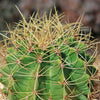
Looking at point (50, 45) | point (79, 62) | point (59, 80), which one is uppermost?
point (50, 45)

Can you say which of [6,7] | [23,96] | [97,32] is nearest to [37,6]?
[6,7]

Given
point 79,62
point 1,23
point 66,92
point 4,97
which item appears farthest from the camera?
point 1,23

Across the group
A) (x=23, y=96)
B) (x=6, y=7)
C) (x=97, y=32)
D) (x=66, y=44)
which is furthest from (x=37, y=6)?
(x=23, y=96)

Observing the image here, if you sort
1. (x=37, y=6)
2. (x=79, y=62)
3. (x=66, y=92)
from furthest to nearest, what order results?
1. (x=37, y=6)
2. (x=79, y=62)
3. (x=66, y=92)

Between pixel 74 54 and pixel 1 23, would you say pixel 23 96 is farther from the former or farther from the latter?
pixel 1 23

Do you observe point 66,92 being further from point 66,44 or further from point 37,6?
point 37,6

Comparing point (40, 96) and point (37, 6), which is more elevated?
point (37, 6)

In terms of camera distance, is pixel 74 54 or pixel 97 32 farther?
pixel 97 32

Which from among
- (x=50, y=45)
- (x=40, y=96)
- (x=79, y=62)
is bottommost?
(x=40, y=96)

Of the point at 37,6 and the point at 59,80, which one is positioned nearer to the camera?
the point at 59,80
